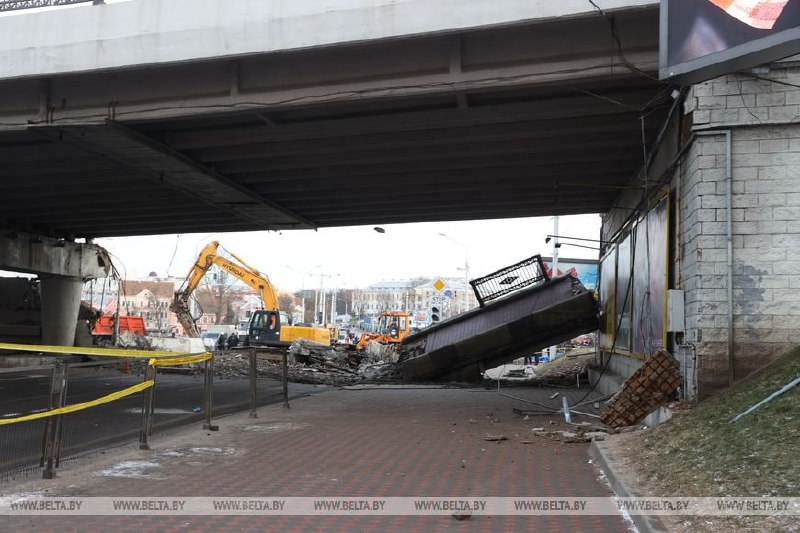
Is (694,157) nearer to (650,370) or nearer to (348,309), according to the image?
(650,370)

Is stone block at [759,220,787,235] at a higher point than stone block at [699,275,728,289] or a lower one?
higher

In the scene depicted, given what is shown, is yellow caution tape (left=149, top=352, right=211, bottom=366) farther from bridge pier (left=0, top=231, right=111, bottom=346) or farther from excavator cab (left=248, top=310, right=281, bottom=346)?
excavator cab (left=248, top=310, right=281, bottom=346)

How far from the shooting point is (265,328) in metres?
33.8

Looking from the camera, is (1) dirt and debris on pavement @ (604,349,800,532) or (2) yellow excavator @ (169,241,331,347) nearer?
(1) dirt and debris on pavement @ (604,349,800,532)

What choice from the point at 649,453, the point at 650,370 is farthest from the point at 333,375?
the point at 649,453

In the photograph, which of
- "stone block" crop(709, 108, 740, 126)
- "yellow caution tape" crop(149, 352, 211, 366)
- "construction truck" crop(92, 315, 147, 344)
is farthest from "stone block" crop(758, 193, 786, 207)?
"construction truck" crop(92, 315, 147, 344)

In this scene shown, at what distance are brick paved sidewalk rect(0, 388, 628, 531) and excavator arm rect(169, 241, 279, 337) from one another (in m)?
22.4

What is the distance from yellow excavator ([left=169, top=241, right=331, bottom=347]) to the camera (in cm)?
3359

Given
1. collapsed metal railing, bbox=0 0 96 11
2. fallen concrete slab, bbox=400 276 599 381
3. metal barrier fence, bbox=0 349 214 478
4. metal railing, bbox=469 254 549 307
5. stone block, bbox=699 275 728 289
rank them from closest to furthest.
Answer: metal barrier fence, bbox=0 349 214 478
stone block, bbox=699 275 728 289
collapsed metal railing, bbox=0 0 96 11
fallen concrete slab, bbox=400 276 599 381
metal railing, bbox=469 254 549 307

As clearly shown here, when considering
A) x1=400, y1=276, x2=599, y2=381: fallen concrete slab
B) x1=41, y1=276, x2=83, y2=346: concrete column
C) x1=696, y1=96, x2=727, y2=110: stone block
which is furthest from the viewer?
x1=41, y1=276, x2=83, y2=346: concrete column

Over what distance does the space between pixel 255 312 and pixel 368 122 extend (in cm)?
2315

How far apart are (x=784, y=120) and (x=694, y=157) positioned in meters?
1.26

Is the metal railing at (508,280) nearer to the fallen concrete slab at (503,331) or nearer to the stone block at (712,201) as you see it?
the fallen concrete slab at (503,331)

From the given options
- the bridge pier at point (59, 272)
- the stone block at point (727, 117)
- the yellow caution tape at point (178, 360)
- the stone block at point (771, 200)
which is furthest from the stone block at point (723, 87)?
the bridge pier at point (59, 272)
